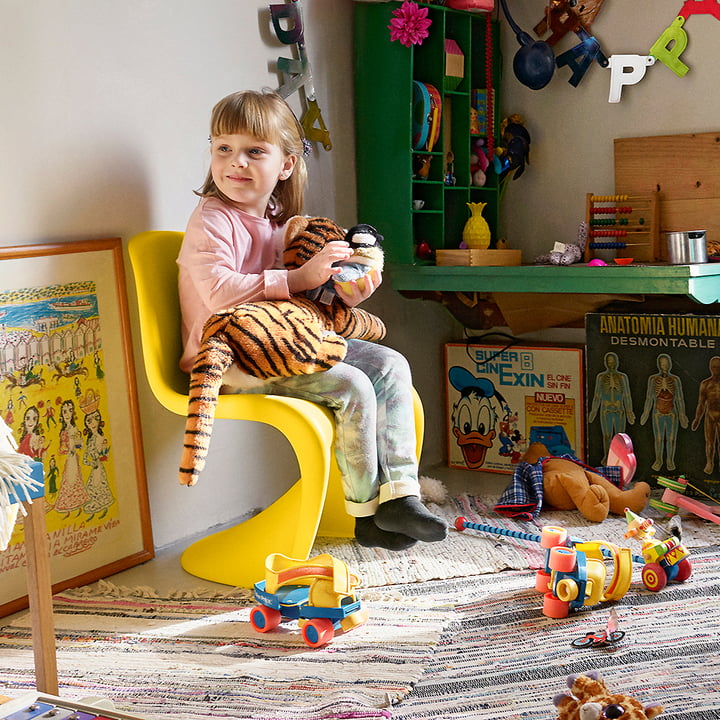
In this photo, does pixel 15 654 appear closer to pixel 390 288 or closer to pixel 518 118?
pixel 390 288

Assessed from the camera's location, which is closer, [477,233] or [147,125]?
[147,125]

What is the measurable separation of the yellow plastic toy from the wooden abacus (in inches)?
49.0

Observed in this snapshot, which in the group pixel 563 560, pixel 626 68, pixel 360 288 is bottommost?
pixel 563 560

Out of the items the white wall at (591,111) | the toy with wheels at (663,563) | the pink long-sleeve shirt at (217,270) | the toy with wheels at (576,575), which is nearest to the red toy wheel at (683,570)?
the toy with wheels at (663,563)

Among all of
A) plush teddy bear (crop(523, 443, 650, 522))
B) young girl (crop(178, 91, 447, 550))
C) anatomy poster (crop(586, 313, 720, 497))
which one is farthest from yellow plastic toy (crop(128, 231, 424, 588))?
anatomy poster (crop(586, 313, 720, 497))

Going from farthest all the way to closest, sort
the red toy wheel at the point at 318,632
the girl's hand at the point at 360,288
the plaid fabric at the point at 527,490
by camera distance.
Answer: the plaid fabric at the point at 527,490, the girl's hand at the point at 360,288, the red toy wheel at the point at 318,632

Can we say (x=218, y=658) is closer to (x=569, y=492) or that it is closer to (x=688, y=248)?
(x=569, y=492)

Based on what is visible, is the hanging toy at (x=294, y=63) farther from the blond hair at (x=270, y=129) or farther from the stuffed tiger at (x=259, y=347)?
the stuffed tiger at (x=259, y=347)

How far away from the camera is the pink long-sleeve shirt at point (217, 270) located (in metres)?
2.06

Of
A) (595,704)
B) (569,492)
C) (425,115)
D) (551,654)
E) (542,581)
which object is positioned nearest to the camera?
(595,704)

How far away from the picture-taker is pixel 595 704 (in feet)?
4.00

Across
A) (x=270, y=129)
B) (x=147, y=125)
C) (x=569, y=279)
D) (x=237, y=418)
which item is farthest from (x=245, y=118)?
(x=569, y=279)

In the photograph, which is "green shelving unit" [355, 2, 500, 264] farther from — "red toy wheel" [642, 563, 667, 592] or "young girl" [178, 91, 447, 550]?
"red toy wheel" [642, 563, 667, 592]

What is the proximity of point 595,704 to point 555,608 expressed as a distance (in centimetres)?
62
